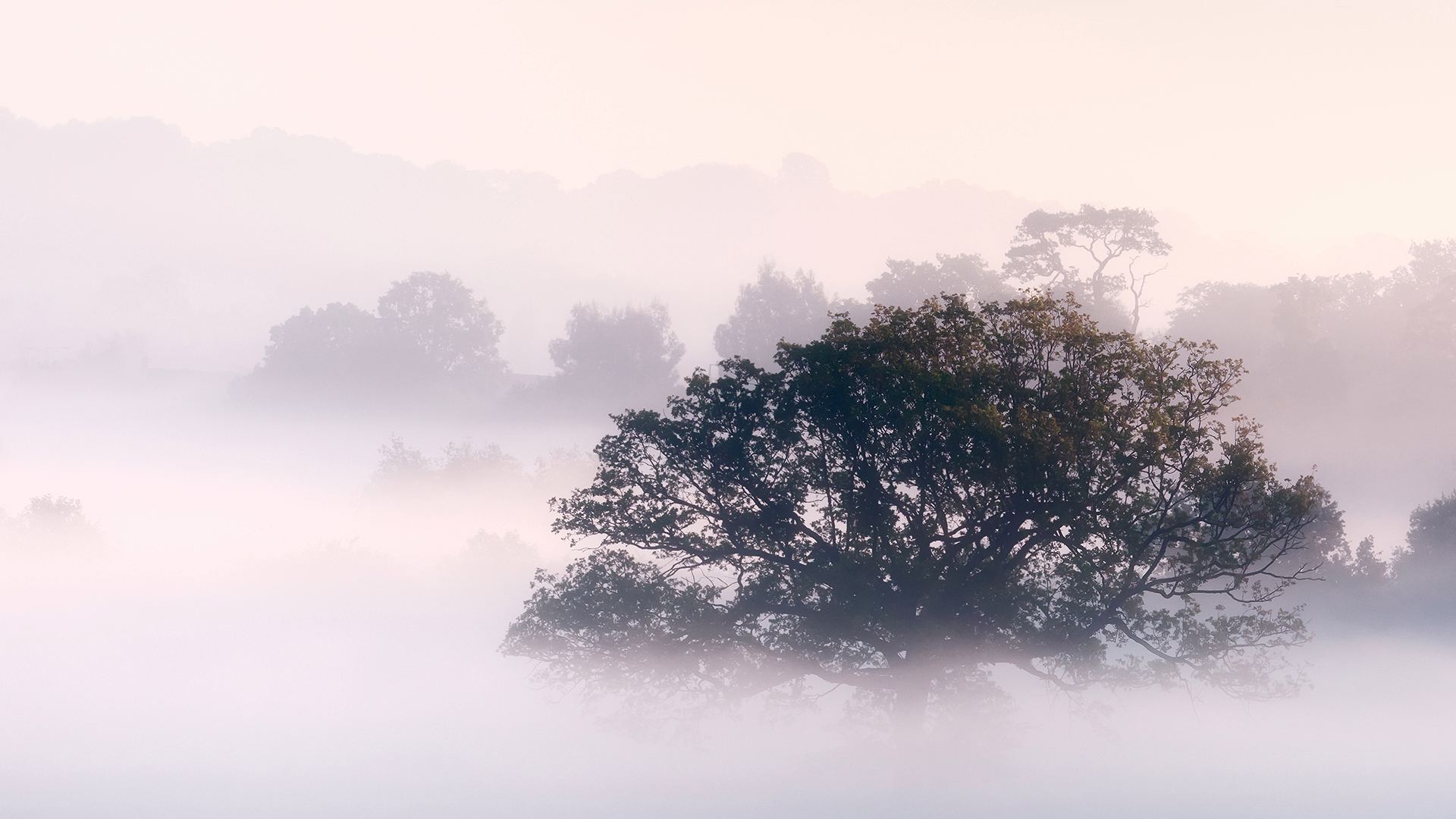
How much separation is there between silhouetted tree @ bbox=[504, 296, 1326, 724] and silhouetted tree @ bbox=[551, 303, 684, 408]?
116 metres

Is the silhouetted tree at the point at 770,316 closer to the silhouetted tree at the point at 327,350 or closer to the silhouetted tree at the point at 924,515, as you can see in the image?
the silhouetted tree at the point at 327,350

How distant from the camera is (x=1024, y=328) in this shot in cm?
3894

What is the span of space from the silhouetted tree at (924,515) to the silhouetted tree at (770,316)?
308 ft

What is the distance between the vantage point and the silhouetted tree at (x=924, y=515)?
37.5 m

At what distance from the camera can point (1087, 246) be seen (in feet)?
381

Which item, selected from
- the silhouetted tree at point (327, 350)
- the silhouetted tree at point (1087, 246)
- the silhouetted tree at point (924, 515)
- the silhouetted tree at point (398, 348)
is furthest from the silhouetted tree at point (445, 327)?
the silhouetted tree at point (924, 515)

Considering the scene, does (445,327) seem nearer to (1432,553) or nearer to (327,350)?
(327,350)

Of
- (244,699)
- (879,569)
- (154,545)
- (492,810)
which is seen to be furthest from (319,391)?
(879,569)

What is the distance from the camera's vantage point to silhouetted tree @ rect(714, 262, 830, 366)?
13725cm

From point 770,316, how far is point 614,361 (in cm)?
2879

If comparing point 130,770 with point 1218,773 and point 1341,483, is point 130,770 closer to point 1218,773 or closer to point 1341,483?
point 1218,773

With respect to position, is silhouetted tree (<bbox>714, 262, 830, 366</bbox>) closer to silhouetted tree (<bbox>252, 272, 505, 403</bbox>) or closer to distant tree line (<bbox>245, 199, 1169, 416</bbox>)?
distant tree line (<bbox>245, 199, 1169, 416</bbox>)

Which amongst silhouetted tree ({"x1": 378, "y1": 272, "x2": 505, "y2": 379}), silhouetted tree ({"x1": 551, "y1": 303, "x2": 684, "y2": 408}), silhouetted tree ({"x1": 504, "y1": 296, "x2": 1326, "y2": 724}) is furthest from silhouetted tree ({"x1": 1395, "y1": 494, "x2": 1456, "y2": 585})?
silhouetted tree ({"x1": 378, "y1": 272, "x2": 505, "y2": 379})

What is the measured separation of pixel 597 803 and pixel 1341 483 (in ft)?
253
